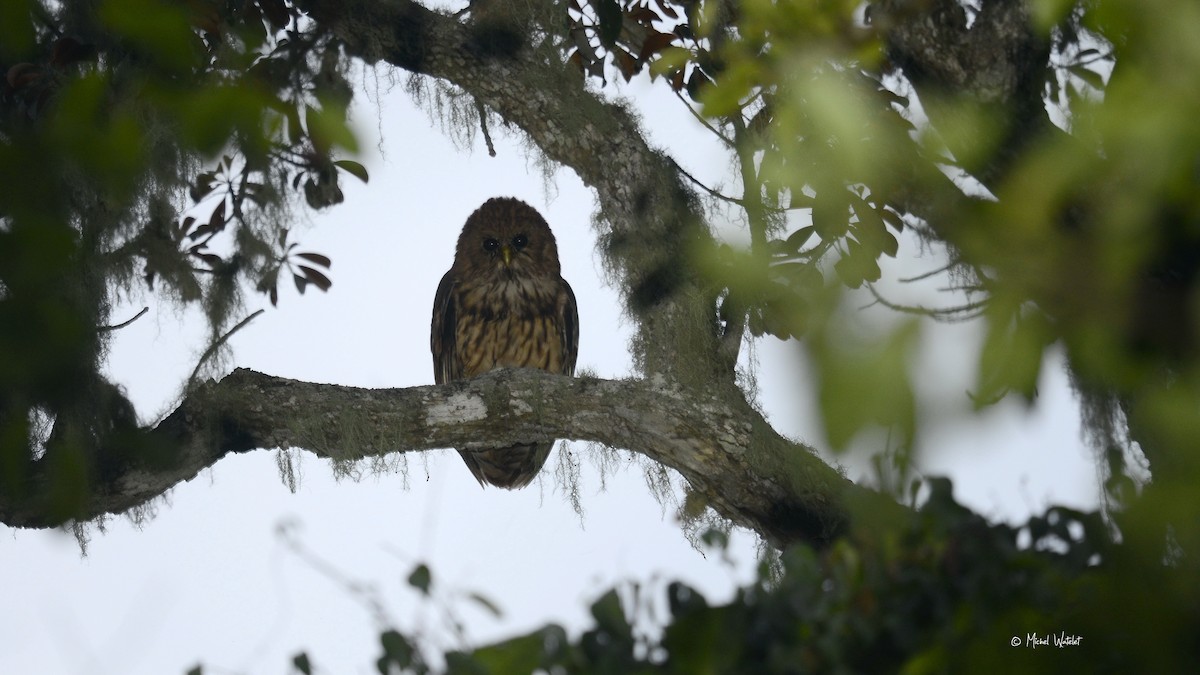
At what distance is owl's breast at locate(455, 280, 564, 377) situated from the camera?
4.48m

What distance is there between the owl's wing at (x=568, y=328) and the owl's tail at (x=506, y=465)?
1.89ft

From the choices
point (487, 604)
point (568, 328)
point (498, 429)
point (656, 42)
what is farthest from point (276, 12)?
point (487, 604)

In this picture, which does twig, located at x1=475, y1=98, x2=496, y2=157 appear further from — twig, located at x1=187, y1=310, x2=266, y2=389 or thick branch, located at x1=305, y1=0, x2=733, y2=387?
twig, located at x1=187, y1=310, x2=266, y2=389

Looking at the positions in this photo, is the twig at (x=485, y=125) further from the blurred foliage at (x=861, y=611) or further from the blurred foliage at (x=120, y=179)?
the blurred foliage at (x=861, y=611)

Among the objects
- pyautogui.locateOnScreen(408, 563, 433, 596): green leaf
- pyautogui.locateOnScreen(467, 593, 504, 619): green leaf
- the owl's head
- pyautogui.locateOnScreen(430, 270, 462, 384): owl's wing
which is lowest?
pyautogui.locateOnScreen(467, 593, 504, 619): green leaf

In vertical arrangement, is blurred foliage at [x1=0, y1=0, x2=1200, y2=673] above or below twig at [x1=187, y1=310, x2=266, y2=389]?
below

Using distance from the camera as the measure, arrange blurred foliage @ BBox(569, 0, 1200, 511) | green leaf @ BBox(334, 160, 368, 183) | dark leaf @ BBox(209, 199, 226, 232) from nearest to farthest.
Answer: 1. blurred foliage @ BBox(569, 0, 1200, 511)
2. green leaf @ BBox(334, 160, 368, 183)
3. dark leaf @ BBox(209, 199, 226, 232)

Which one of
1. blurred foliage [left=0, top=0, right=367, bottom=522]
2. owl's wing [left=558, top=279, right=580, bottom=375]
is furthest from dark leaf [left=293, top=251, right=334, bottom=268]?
owl's wing [left=558, top=279, right=580, bottom=375]

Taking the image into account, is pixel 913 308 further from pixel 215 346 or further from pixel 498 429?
pixel 215 346

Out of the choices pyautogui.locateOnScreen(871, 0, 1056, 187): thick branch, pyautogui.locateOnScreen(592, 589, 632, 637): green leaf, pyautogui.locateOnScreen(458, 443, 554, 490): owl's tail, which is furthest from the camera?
pyautogui.locateOnScreen(458, 443, 554, 490): owl's tail

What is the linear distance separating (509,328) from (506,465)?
2.00 ft

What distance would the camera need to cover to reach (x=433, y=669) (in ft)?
3.82

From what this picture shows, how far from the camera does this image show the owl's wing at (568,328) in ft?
15.0
